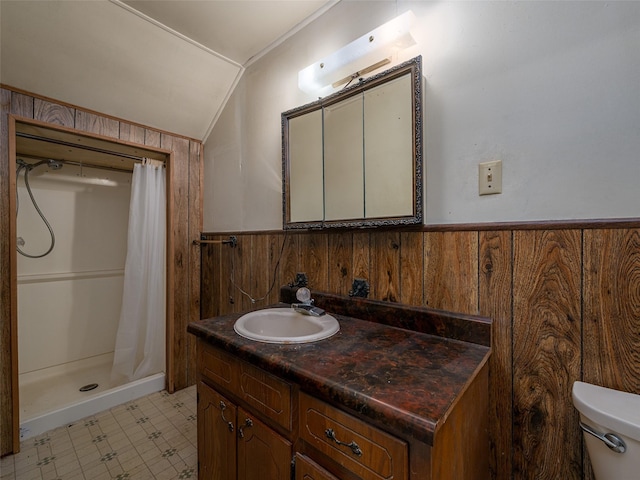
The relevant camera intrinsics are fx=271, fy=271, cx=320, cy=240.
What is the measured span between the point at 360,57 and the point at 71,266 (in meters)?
2.82

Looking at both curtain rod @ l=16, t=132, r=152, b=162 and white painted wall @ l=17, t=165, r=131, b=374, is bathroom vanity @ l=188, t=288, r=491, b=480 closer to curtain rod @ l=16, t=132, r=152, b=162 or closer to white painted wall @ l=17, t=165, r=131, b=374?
curtain rod @ l=16, t=132, r=152, b=162

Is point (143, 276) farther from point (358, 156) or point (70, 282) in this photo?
point (358, 156)

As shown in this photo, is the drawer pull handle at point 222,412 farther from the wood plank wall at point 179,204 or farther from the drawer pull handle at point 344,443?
the wood plank wall at point 179,204

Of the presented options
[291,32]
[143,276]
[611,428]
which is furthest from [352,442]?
[143,276]

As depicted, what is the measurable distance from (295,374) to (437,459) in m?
0.37

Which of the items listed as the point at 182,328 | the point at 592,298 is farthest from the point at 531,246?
the point at 182,328

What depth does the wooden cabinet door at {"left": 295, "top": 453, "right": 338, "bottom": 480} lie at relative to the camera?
70cm

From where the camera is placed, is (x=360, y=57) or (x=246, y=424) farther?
(x=360, y=57)

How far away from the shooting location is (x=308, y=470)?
0.73 meters

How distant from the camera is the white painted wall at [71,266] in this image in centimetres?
215

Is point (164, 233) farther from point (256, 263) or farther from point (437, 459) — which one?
point (437, 459)

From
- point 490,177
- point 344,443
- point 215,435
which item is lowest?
point 215,435

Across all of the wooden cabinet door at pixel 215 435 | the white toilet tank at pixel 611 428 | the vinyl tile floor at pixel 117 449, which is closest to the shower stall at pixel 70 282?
the vinyl tile floor at pixel 117 449

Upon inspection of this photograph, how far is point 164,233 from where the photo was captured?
6.89 feet
